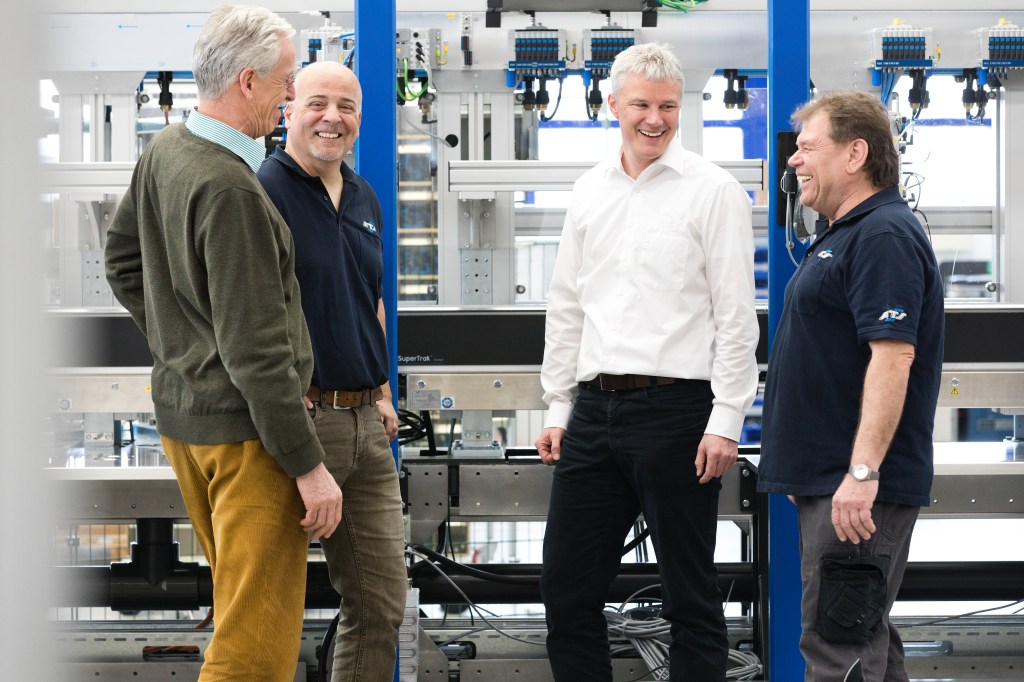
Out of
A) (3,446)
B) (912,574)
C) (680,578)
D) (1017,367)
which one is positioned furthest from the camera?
(912,574)

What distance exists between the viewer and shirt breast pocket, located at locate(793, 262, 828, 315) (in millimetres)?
1782

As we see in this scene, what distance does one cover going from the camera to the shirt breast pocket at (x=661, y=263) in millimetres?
2023

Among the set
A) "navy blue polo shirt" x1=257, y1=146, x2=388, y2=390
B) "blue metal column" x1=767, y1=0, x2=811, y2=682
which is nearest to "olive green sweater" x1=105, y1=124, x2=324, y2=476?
"navy blue polo shirt" x1=257, y1=146, x2=388, y2=390

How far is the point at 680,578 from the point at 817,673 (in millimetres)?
363

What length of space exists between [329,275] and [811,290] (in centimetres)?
90

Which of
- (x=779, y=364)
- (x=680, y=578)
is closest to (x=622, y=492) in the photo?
(x=680, y=578)

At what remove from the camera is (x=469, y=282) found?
3.55 m

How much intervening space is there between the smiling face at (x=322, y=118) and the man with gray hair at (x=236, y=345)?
25 cm

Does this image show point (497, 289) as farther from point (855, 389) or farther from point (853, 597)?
point (853, 597)

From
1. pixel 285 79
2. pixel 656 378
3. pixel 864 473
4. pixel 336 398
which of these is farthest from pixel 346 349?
pixel 864 473

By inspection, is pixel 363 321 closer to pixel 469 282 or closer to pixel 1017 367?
pixel 469 282

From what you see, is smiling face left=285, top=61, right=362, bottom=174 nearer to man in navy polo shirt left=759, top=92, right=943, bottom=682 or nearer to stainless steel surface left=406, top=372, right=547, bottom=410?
man in navy polo shirt left=759, top=92, right=943, bottom=682

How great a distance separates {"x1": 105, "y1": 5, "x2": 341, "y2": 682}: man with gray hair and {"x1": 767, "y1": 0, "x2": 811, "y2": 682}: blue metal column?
4.04ft

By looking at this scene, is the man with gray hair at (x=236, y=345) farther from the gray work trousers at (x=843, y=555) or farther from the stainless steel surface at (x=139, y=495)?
the stainless steel surface at (x=139, y=495)
